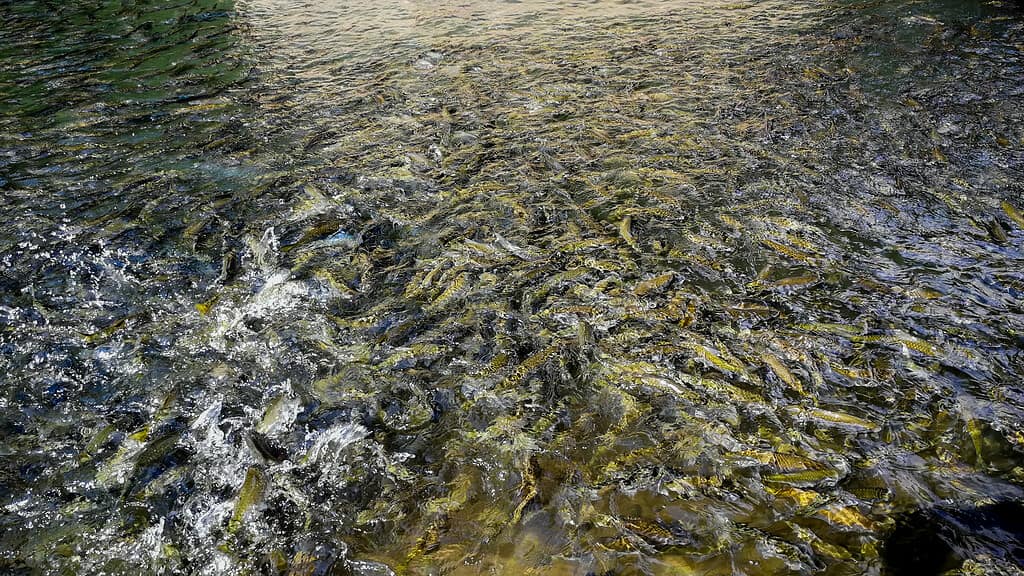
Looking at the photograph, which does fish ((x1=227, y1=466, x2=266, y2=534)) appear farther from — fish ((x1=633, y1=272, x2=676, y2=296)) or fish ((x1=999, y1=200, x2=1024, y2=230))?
fish ((x1=999, y1=200, x2=1024, y2=230))

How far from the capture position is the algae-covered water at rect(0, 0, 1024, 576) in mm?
3006

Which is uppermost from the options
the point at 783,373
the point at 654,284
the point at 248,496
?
the point at 654,284

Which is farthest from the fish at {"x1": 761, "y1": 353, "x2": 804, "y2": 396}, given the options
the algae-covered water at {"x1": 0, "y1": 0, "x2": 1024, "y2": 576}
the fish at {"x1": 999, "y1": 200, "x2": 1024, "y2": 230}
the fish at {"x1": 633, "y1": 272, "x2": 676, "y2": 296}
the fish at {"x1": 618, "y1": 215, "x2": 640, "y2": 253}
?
the fish at {"x1": 999, "y1": 200, "x2": 1024, "y2": 230}

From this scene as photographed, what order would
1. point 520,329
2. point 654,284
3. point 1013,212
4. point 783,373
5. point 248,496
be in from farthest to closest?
point 1013,212 < point 654,284 < point 520,329 < point 783,373 < point 248,496

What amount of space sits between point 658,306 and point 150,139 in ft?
22.0

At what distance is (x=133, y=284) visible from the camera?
4836 millimetres

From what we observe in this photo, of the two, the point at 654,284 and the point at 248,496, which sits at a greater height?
the point at 654,284

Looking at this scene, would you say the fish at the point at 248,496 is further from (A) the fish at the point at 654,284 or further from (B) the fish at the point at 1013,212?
(B) the fish at the point at 1013,212

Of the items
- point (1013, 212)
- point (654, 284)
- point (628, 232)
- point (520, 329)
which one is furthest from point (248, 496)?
point (1013, 212)

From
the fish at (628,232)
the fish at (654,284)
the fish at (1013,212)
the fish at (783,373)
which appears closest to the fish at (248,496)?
the fish at (654,284)

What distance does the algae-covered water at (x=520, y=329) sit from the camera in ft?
9.86

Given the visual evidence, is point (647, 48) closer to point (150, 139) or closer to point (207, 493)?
point (150, 139)

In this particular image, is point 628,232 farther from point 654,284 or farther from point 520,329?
point 520,329

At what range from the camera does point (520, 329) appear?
4332 mm
